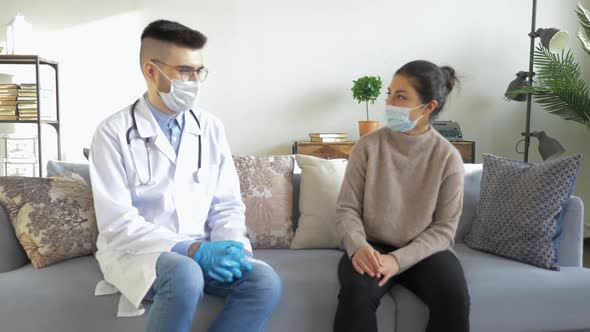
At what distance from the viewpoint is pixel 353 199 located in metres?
1.84

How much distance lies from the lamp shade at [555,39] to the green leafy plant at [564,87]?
0.14 m

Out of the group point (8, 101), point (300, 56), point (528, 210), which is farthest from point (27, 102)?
point (528, 210)

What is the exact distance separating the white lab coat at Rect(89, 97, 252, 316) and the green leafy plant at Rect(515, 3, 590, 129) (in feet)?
7.50

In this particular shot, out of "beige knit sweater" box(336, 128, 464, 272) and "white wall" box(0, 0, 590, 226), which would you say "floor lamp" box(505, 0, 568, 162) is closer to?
"white wall" box(0, 0, 590, 226)

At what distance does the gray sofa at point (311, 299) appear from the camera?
1612mm

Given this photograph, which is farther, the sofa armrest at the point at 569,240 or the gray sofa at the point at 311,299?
the sofa armrest at the point at 569,240

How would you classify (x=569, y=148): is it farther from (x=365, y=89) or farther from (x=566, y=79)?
(x=365, y=89)

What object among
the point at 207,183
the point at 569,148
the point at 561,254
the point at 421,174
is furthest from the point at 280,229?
the point at 569,148

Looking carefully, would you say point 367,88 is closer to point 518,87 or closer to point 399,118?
point 518,87

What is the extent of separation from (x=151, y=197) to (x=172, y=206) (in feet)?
0.24

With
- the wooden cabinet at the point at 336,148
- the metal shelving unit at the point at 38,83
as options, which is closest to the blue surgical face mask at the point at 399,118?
Answer: the wooden cabinet at the point at 336,148

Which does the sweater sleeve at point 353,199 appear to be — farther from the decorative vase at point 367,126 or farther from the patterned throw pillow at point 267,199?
the decorative vase at point 367,126

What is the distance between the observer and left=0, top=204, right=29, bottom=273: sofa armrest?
1763 millimetres

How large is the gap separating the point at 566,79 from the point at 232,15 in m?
2.20
